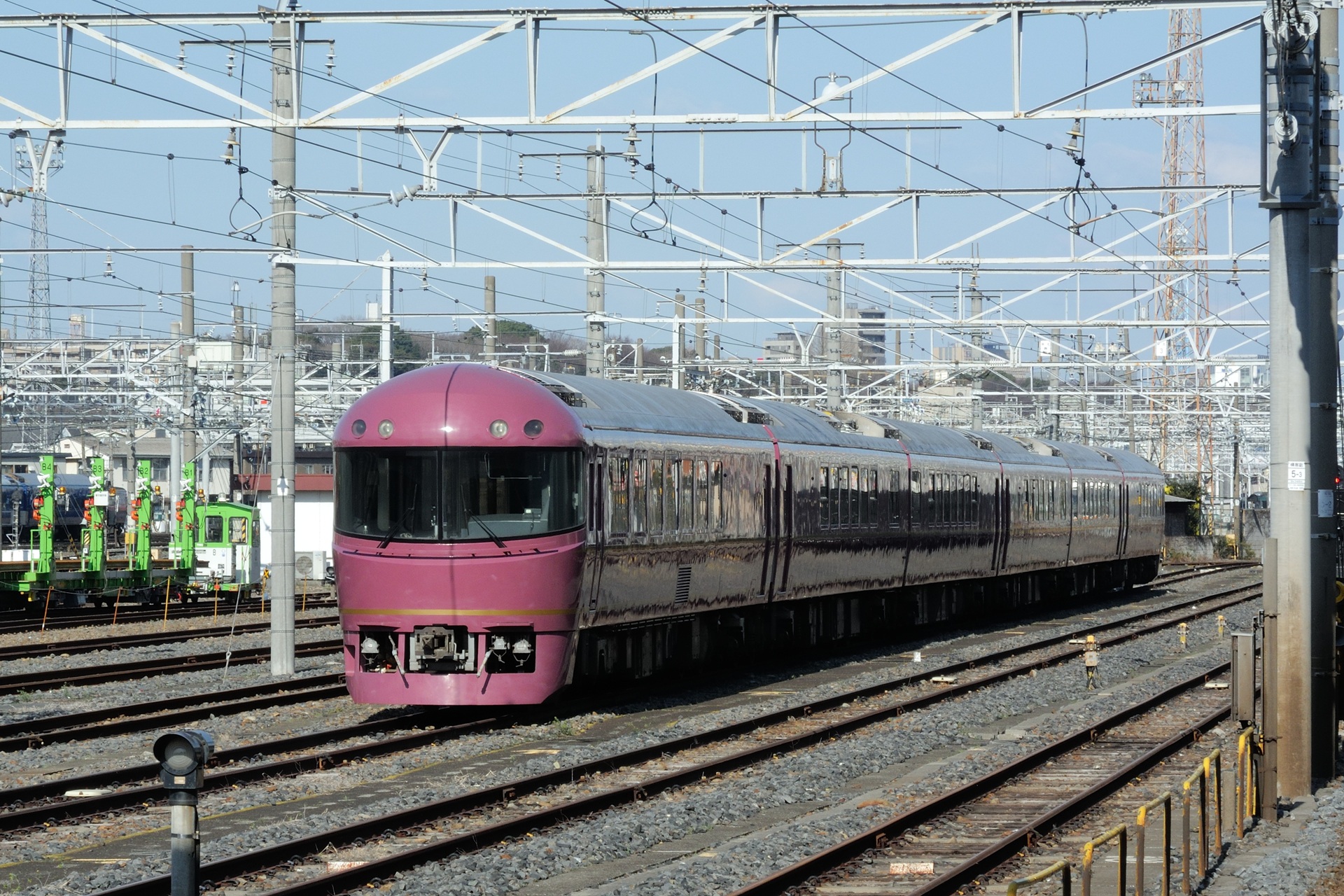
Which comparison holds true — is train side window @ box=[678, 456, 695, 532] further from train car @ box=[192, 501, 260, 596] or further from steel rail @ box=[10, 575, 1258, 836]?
train car @ box=[192, 501, 260, 596]

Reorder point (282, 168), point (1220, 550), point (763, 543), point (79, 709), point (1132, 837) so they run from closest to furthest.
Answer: point (1132, 837) → point (79, 709) → point (282, 168) → point (763, 543) → point (1220, 550)

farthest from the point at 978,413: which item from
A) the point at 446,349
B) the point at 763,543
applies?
the point at 446,349

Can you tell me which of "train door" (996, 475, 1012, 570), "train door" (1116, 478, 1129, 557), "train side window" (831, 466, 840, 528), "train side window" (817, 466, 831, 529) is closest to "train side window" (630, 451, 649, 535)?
"train side window" (817, 466, 831, 529)

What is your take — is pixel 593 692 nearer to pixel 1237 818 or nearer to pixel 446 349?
pixel 1237 818

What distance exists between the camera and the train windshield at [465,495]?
52.0 feet

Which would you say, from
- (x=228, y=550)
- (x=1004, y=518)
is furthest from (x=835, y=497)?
(x=228, y=550)

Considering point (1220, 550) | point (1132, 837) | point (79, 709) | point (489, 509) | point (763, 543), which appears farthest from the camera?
point (1220, 550)

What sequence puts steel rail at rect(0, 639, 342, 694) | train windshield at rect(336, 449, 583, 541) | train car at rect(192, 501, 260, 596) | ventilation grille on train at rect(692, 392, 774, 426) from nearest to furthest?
train windshield at rect(336, 449, 583, 541) → steel rail at rect(0, 639, 342, 694) → ventilation grille on train at rect(692, 392, 774, 426) → train car at rect(192, 501, 260, 596)

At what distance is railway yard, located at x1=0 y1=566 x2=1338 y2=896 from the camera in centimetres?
1019

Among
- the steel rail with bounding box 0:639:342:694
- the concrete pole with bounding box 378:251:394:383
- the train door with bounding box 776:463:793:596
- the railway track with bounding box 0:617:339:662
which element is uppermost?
the concrete pole with bounding box 378:251:394:383

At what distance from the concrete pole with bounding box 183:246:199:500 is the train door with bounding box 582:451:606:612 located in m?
19.5

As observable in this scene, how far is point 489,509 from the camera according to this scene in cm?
1593

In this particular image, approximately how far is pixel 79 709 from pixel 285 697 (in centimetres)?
202

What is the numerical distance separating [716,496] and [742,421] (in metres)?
1.81
